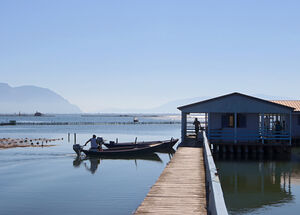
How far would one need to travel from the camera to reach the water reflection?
16.8 metres

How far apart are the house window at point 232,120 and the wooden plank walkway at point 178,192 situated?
13644 mm

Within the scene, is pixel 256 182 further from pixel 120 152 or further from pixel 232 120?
pixel 120 152

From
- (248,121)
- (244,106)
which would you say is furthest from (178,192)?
(248,121)

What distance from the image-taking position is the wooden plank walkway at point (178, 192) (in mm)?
10258

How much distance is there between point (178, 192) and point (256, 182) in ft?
35.6

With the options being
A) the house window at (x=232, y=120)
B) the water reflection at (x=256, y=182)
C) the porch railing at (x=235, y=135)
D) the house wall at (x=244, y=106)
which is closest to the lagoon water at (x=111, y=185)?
the water reflection at (x=256, y=182)

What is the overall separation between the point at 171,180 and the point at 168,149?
25578mm

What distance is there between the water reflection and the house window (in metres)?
3.28

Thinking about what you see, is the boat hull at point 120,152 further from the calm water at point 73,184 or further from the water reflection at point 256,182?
the water reflection at point 256,182

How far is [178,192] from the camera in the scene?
12.4 metres

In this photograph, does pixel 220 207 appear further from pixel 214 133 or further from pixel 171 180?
pixel 214 133

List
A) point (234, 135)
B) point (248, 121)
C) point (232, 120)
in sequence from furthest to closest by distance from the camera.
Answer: point (232, 120) → point (248, 121) → point (234, 135)

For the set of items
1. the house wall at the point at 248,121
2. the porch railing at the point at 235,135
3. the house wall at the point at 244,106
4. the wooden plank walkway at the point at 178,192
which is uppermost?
the house wall at the point at 244,106

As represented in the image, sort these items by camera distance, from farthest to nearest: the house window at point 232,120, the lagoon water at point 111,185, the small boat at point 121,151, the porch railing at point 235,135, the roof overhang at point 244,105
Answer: the small boat at point 121,151 < the house window at point 232,120 < the porch railing at point 235,135 < the roof overhang at point 244,105 < the lagoon water at point 111,185
